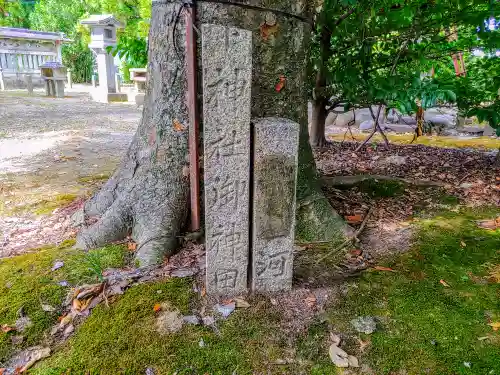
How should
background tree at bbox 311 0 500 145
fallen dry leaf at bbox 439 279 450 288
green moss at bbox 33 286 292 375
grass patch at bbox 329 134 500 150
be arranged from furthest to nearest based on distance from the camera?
grass patch at bbox 329 134 500 150
background tree at bbox 311 0 500 145
fallen dry leaf at bbox 439 279 450 288
green moss at bbox 33 286 292 375

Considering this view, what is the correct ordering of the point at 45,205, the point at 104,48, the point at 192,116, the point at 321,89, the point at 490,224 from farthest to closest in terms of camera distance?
the point at 104,48 < the point at 321,89 < the point at 45,205 < the point at 490,224 < the point at 192,116

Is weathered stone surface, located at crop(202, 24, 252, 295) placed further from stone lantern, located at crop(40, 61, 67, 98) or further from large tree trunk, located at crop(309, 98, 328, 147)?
stone lantern, located at crop(40, 61, 67, 98)

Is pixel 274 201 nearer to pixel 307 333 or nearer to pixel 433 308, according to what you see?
pixel 307 333

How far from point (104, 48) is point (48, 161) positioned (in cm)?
981

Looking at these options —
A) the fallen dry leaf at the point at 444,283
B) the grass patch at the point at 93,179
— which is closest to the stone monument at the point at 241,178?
the fallen dry leaf at the point at 444,283

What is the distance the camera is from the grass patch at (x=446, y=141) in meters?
6.49

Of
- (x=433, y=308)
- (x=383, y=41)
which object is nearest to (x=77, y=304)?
(x=433, y=308)

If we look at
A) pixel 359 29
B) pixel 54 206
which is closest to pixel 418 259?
pixel 359 29

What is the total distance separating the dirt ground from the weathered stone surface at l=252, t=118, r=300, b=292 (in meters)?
1.76

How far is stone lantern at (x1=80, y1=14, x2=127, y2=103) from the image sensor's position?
13.6 metres

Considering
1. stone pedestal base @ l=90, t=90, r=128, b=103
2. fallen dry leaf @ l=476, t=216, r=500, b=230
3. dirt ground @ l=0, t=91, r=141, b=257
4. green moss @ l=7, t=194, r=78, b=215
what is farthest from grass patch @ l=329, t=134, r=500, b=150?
stone pedestal base @ l=90, t=90, r=128, b=103

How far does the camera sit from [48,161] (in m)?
5.34

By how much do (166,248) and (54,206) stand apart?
1.72 meters

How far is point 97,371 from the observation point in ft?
5.42
